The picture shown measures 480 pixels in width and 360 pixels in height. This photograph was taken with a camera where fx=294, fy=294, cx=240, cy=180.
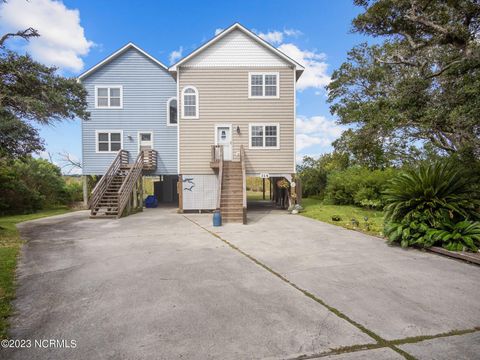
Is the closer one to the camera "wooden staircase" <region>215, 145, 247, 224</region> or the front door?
"wooden staircase" <region>215, 145, 247, 224</region>

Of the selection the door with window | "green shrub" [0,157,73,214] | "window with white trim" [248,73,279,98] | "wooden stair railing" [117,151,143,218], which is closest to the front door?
"window with white trim" [248,73,279,98]

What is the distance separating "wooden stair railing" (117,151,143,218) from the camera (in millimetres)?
13800

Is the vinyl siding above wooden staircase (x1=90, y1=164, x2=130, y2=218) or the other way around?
above

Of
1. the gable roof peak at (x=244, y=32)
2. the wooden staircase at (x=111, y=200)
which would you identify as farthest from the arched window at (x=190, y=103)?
the wooden staircase at (x=111, y=200)

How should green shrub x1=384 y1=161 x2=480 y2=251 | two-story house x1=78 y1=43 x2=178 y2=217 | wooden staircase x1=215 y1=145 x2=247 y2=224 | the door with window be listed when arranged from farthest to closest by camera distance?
1. the door with window
2. two-story house x1=78 y1=43 x2=178 y2=217
3. wooden staircase x1=215 y1=145 x2=247 y2=224
4. green shrub x1=384 y1=161 x2=480 y2=251

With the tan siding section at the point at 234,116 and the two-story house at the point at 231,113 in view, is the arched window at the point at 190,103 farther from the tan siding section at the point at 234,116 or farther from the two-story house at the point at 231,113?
the tan siding section at the point at 234,116

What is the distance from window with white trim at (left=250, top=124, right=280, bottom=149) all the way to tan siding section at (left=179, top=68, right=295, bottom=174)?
22 cm

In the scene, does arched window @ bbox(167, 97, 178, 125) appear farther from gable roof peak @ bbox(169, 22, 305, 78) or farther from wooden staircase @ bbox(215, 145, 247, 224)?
wooden staircase @ bbox(215, 145, 247, 224)

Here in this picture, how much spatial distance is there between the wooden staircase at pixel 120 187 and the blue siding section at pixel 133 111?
903 mm

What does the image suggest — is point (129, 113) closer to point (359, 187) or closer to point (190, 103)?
point (190, 103)

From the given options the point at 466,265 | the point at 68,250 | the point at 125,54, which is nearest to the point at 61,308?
the point at 68,250

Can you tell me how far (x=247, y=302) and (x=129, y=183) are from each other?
1266 centimetres

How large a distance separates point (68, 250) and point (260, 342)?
20.6 feet

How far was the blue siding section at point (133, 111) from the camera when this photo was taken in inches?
703
